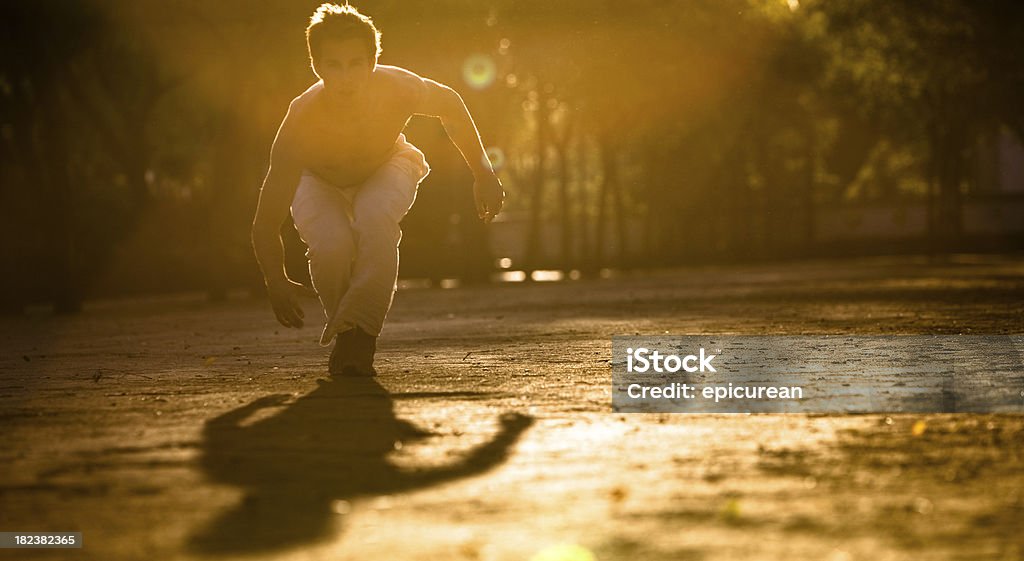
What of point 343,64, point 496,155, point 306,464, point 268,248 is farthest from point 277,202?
point 496,155

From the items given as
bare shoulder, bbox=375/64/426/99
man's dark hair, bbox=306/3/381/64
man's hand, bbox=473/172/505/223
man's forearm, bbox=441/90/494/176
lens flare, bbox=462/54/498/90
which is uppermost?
lens flare, bbox=462/54/498/90

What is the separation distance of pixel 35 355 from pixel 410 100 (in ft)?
16.8

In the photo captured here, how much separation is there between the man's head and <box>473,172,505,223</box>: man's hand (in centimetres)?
84

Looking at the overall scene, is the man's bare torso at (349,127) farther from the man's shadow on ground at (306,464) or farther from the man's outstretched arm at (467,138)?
the man's shadow on ground at (306,464)

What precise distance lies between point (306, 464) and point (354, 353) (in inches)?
139

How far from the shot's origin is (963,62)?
4631 centimetres

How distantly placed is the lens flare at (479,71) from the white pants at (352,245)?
27.1 m

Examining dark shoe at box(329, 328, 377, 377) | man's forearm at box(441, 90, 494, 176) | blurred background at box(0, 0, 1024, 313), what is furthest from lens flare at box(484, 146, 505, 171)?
dark shoe at box(329, 328, 377, 377)

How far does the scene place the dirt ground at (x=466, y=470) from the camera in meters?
4.60

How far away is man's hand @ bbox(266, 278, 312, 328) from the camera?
9.23 metres

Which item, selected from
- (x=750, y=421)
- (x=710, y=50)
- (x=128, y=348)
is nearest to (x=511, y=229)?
(x=710, y=50)

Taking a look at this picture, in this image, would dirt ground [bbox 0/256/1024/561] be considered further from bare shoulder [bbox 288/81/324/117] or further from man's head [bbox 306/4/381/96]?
man's head [bbox 306/4/381/96]

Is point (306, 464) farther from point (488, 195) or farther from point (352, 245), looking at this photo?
point (488, 195)

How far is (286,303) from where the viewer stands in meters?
9.25
